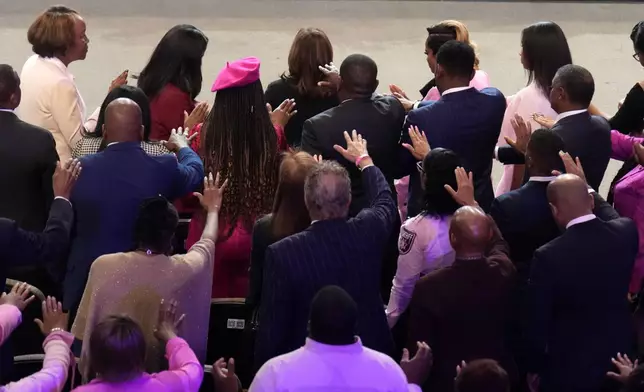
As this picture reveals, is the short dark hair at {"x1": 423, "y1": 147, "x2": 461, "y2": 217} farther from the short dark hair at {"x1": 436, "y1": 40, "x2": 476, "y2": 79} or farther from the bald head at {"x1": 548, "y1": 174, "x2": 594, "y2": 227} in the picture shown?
the short dark hair at {"x1": 436, "y1": 40, "x2": 476, "y2": 79}

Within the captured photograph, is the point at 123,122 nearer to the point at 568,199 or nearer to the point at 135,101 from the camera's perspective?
the point at 135,101

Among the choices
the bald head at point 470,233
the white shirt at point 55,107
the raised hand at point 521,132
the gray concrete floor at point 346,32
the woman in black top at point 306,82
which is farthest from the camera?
the gray concrete floor at point 346,32

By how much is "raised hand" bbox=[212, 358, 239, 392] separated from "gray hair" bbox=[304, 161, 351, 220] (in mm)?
533

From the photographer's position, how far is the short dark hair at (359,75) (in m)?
4.14

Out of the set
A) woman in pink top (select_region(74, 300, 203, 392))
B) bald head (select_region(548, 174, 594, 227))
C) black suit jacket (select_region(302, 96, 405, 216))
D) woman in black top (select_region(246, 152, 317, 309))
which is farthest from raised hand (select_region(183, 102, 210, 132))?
woman in pink top (select_region(74, 300, 203, 392))

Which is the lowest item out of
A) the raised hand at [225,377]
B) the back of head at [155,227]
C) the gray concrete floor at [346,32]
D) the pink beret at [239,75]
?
the raised hand at [225,377]

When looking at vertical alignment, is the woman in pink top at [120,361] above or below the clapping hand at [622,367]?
above

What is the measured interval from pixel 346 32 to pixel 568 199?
4.98 m

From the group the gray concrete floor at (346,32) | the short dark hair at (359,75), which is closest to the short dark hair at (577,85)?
the short dark hair at (359,75)

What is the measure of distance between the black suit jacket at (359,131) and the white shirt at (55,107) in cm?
106

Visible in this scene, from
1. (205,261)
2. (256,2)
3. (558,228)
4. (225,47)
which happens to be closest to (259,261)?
(205,261)

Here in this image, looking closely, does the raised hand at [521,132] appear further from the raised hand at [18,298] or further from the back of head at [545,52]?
the raised hand at [18,298]

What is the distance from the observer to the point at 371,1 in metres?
8.73

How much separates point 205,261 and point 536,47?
6.92ft
